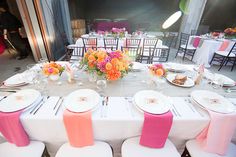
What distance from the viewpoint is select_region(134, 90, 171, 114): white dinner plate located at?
94 cm

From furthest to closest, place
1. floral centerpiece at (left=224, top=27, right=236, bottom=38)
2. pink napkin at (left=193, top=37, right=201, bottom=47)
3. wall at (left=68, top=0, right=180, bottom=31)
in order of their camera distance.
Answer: wall at (left=68, top=0, right=180, bottom=31), pink napkin at (left=193, top=37, right=201, bottom=47), floral centerpiece at (left=224, top=27, right=236, bottom=38)

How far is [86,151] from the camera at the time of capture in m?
0.97

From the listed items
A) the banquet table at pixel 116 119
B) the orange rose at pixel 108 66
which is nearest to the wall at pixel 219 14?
the banquet table at pixel 116 119

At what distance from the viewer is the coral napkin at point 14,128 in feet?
2.85

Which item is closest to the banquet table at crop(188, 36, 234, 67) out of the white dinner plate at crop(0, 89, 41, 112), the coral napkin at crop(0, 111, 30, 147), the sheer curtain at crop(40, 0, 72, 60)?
the white dinner plate at crop(0, 89, 41, 112)

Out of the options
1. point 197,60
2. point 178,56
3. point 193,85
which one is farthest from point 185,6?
point 193,85

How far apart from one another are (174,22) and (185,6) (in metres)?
1.37

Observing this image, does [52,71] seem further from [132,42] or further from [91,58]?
[132,42]

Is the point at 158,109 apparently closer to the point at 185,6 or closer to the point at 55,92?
the point at 55,92

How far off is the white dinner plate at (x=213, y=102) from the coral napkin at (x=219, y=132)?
0.17 ft

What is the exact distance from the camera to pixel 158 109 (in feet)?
3.10

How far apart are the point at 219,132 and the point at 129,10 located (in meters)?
6.54

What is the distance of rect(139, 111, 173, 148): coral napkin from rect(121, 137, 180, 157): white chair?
49 mm

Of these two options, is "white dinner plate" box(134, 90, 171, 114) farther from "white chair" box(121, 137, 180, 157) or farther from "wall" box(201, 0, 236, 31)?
"wall" box(201, 0, 236, 31)
